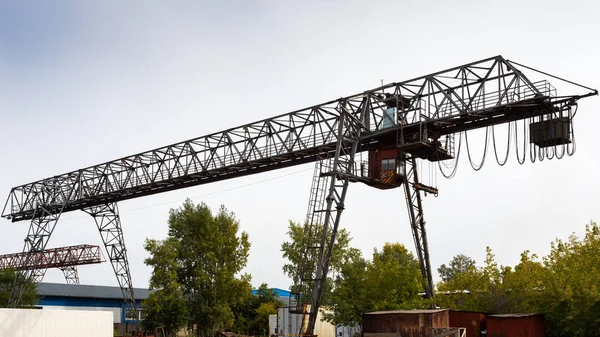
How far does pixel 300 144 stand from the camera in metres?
35.2

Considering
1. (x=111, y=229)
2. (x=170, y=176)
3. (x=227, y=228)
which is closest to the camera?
(x=170, y=176)

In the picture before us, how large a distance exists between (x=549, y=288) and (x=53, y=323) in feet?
75.3

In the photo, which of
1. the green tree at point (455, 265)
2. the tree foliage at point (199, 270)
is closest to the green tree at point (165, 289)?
the tree foliage at point (199, 270)

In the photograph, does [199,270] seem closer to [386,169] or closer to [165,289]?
[165,289]

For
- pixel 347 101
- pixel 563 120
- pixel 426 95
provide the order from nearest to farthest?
1. pixel 563 120
2. pixel 426 95
3. pixel 347 101

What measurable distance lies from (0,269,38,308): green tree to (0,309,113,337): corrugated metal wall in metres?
22.8

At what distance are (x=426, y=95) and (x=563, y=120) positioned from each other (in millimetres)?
6574

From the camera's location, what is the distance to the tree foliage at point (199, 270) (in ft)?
160

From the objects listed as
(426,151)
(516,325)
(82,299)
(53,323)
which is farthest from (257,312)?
(516,325)

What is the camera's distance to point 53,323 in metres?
29.8

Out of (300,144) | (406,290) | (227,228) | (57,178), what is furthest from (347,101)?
(57,178)

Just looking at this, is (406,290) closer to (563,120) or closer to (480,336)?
(480,336)

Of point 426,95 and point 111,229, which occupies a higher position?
point 426,95

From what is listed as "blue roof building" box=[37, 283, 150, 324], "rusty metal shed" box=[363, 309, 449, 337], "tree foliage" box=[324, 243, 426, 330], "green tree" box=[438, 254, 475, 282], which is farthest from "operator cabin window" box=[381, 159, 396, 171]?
"green tree" box=[438, 254, 475, 282]
